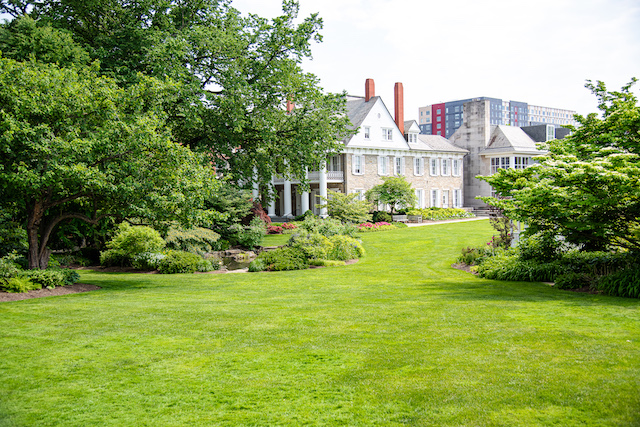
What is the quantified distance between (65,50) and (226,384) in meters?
13.7

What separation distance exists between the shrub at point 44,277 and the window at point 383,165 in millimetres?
31400

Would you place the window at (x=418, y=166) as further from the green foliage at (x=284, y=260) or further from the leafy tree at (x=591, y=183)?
the leafy tree at (x=591, y=183)

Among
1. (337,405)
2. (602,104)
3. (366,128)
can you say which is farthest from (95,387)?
(366,128)

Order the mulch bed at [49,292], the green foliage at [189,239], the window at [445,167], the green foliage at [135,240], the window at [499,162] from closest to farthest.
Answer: the mulch bed at [49,292] → the green foliage at [135,240] → the green foliage at [189,239] → the window at [445,167] → the window at [499,162]

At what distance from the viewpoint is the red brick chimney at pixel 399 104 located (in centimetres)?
4312

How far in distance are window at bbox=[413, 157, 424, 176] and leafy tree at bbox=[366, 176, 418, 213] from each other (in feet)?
24.7

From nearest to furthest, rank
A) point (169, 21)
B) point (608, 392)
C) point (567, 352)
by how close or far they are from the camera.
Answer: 1. point (608, 392)
2. point (567, 352)
3. point (169, 21)

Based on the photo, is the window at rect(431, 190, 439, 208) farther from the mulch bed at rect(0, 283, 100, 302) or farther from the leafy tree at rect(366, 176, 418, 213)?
the mulch bed at rect(0, 283, 100, 302)

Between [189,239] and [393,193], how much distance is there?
19.4 m

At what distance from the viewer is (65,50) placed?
1547 cm

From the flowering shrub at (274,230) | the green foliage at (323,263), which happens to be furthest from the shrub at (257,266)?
the flowering shrub at (274,230)

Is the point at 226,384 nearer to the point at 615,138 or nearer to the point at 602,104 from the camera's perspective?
the point at 615,138

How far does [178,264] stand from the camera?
17250 millimetres

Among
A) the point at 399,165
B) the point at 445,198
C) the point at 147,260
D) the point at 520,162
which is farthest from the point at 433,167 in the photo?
the point at 147,260
